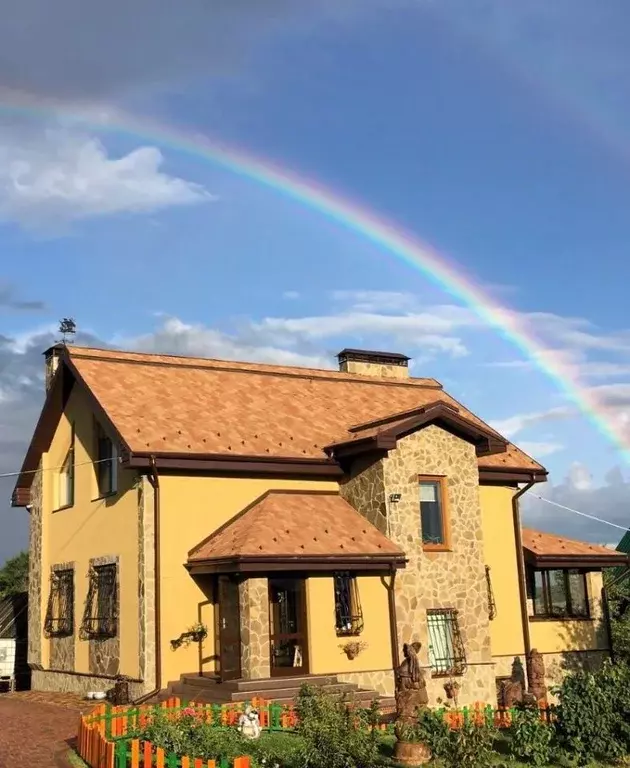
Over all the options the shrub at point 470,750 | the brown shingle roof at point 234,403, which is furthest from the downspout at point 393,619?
the shrub at point 470,750

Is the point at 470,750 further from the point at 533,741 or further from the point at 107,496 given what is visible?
the point at 107,496

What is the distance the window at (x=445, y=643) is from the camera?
2012 centimetres

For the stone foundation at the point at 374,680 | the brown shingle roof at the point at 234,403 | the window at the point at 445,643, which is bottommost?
the stone foundation at the point at 374,680

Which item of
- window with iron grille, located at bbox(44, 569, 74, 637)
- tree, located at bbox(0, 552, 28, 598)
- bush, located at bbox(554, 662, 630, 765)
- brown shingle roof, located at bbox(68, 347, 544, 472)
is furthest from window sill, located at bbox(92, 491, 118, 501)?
tree, located at bbox(0, 552, 28, 598)

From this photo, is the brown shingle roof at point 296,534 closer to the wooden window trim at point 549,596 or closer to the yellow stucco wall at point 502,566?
the yellow stucco wall at point 502,566

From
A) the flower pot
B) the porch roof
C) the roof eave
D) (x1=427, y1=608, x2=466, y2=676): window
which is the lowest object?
the flower pot

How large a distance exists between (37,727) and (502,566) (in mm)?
12206

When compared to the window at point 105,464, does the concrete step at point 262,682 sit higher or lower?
lower

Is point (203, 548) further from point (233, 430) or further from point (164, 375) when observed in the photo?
point (164, 375)

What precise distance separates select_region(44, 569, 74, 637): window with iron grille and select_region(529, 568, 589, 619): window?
11932mm

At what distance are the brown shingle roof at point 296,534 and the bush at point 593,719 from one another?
22.6ft

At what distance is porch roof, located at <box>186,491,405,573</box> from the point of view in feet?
59.1

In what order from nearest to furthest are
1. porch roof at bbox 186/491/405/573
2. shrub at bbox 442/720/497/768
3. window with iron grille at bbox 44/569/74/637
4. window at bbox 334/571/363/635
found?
shrub at bbox 442/720/497/768, porch roof at bbox 186/491/405/573, window at bbox 334/571/363/635, window with iron grille at bbox 44/569/74/637

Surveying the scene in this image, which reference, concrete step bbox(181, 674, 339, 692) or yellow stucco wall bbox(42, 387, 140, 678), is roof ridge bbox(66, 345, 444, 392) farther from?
concrete step bbox(181, 674, 339, 692)
